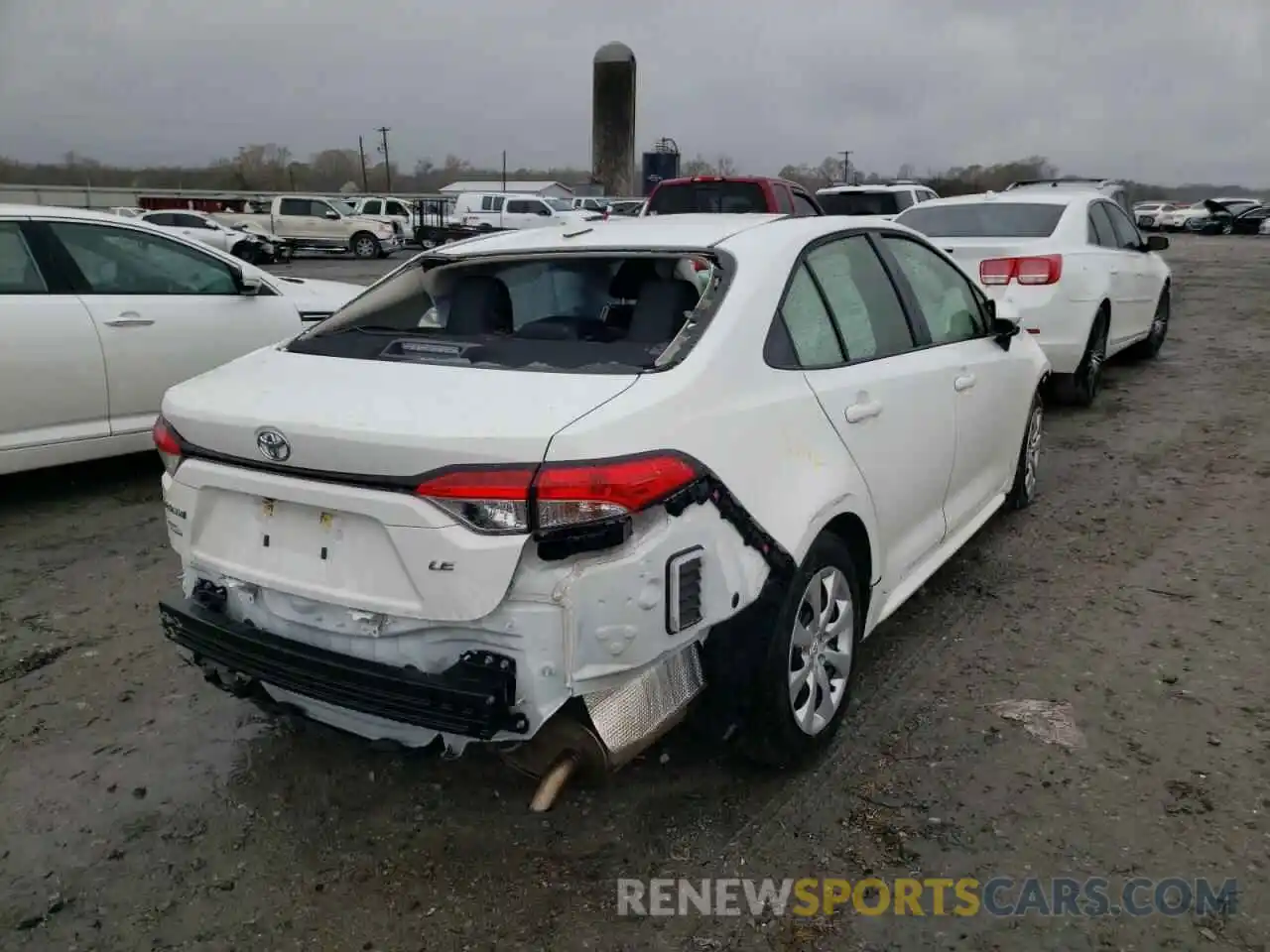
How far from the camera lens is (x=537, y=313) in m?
3.34

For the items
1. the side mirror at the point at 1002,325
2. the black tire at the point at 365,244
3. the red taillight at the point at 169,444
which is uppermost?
the side mirror at the point at 1002,325

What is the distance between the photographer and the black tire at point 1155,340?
10.0 metres

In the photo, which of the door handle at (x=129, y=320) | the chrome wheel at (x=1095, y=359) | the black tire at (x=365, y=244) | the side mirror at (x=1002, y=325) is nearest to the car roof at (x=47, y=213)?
the door handle at (x=129, y=320)

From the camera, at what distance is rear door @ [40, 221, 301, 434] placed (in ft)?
18.1

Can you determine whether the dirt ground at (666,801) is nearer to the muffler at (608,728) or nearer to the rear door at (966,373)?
the muffler at (608,728)

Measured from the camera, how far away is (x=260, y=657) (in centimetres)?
257

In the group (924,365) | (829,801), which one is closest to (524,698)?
(829,801)

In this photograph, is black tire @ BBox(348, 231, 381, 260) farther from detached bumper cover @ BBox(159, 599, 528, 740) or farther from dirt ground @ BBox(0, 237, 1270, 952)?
detached bumper cover @ BBox(159, 599, 528, 740)

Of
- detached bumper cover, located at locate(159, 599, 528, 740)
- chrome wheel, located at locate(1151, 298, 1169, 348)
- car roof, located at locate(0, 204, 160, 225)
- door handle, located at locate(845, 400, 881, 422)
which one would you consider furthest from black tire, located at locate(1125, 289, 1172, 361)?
detached bumper cover, located at locate(159, 599, 528, 740)

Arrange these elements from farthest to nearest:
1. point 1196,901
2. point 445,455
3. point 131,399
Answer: point 131,399, point 1196,901, point 445,455

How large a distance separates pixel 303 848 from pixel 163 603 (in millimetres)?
772

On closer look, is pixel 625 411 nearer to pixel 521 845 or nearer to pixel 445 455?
pixel 445 455

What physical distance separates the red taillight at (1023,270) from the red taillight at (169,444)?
606 cm

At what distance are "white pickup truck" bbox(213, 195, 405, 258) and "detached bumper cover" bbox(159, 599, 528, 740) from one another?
29.5m
